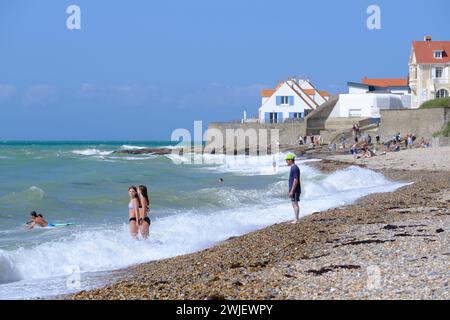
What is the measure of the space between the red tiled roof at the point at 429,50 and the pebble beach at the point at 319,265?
138 ft

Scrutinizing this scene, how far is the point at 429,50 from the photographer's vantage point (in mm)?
54562

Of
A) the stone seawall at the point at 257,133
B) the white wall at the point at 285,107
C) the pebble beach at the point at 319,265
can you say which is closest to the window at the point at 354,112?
the stone seawall at the point at 257,133

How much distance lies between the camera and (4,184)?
3369cm

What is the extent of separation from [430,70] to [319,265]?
48563 millimetres

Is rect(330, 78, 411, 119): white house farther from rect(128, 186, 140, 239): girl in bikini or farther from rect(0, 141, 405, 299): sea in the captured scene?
rect(128, 186, 140, 239): girl in bikini

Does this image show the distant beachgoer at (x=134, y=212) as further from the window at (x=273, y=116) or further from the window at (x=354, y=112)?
the window at (x=273, y=116)

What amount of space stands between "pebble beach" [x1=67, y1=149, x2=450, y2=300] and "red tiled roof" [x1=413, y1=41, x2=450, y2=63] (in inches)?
1652

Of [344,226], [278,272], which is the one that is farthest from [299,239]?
[278,272]

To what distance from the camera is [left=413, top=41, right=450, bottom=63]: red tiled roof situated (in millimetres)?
53969

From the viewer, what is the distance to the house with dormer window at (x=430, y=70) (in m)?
53.5

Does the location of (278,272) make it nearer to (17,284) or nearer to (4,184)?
Answer: (17,284)

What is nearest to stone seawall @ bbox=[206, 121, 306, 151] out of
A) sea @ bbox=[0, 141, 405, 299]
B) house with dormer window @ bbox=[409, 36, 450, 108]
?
house with dormer window @ bbox=[409, 36, 450, 108]

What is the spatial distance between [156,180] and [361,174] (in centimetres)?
1064

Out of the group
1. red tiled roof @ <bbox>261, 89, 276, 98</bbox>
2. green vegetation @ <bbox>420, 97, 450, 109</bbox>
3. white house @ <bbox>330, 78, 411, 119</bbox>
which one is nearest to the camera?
green vegetation @ <bbox>420, 97, 450, 109</bbox>
